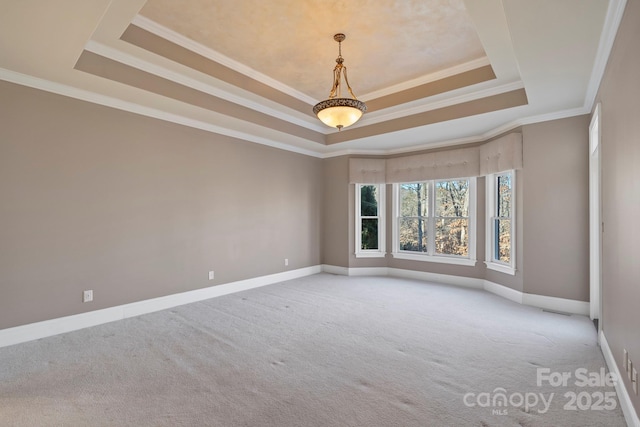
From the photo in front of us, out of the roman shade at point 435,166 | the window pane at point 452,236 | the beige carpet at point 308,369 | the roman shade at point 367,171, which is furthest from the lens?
the roman shade at point 367,171

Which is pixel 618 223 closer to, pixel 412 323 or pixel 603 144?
pixel 603 144

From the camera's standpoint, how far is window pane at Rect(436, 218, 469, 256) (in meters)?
5.80

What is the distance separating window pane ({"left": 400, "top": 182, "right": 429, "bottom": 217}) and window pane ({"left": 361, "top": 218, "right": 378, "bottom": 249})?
0.65m

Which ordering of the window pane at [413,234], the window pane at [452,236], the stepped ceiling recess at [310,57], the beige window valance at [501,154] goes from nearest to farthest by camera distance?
1. the stepped ceiling recess at [310,57]
2. the beige window valance at [501,154]
3. the window pane at [452,236]
4. the window pane at [413,234]

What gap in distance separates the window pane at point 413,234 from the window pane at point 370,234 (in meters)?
0.53

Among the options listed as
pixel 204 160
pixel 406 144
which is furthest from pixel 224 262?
pixel 406 144

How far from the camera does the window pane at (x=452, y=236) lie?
580 cm

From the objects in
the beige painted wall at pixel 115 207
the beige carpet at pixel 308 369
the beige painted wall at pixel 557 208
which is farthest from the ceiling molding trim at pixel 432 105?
the beige carpet at pixel 308 369

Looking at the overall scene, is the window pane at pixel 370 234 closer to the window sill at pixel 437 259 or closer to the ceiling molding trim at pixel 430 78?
the window sill at pixel 437 259

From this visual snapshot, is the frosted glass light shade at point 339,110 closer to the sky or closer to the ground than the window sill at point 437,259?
closer to the sky

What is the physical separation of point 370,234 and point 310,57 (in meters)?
4.00

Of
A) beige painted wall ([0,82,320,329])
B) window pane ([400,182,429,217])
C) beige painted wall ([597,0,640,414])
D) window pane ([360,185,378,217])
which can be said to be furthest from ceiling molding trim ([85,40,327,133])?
beige painted wall ([597,0,640,414])

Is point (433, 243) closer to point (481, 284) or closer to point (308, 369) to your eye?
point (481, 284)

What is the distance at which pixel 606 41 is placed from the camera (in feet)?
8.26
